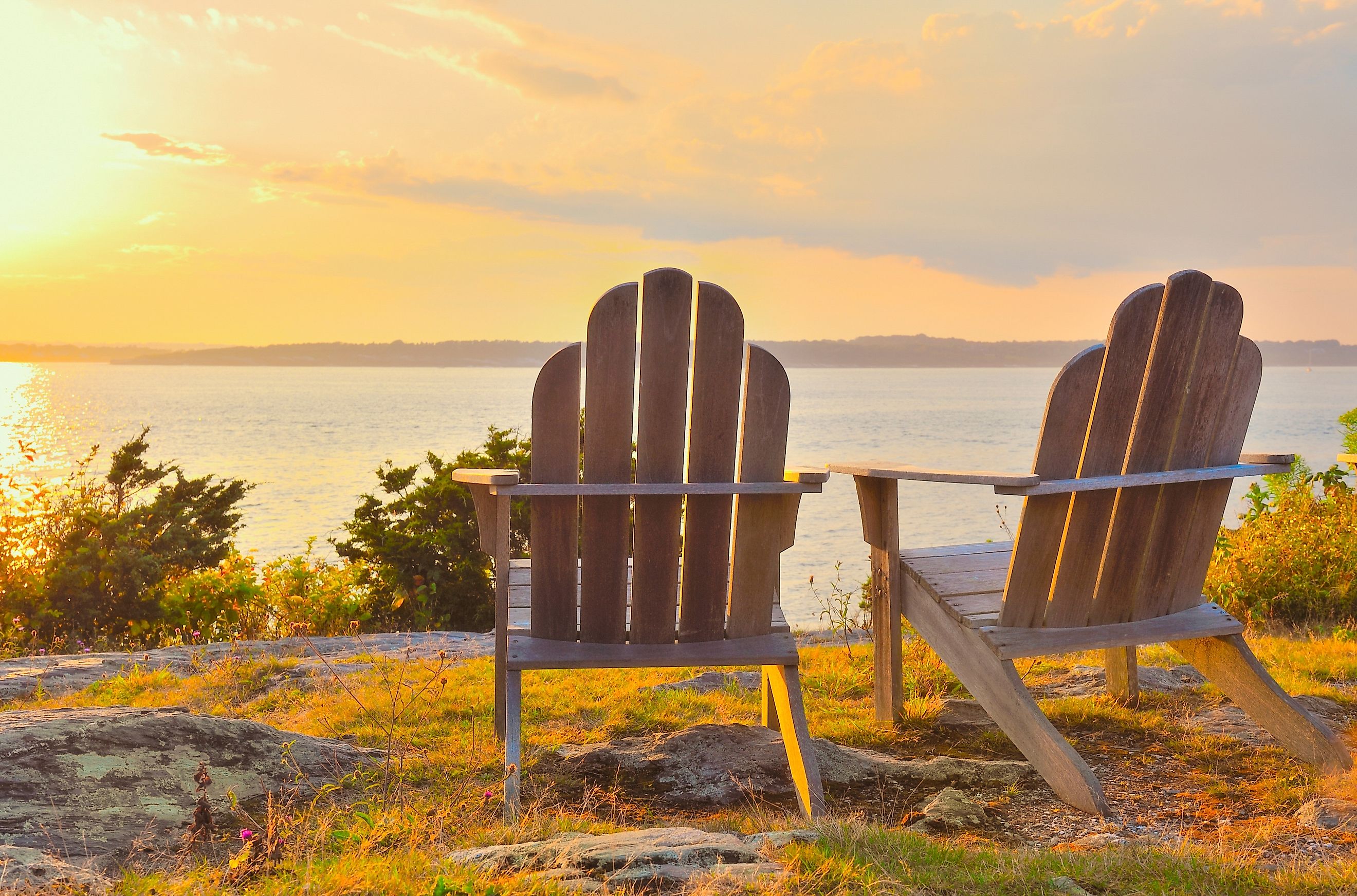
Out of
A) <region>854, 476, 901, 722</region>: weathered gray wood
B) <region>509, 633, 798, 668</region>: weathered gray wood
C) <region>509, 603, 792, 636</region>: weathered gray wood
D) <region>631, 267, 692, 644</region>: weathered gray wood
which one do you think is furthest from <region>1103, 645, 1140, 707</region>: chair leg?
<region>631, 267, 692, 644</region>: weathered gray wood

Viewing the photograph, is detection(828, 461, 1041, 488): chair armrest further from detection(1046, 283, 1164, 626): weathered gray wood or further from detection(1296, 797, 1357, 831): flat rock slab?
detection(1296, 797, 1357, 831): flat rock slab

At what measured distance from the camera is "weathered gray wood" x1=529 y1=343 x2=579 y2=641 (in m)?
2.63

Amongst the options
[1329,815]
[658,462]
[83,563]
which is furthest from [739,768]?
[83,563]

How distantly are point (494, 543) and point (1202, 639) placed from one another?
270 cm

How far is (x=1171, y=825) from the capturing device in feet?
8.20

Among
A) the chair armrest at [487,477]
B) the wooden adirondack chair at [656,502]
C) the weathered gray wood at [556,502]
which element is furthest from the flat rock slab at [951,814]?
the chair armrest at [487,477]

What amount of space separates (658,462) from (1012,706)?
4.70 feet

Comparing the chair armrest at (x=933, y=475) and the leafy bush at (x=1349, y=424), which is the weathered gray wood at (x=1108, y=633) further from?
the leafy bush at (x=1349, y=424)

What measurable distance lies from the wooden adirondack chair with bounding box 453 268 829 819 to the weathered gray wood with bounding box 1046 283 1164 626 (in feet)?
2.87

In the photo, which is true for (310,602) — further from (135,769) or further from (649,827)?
(649,827)

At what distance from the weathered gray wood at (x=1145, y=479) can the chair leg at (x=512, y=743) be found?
70 cm

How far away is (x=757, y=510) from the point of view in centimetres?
281

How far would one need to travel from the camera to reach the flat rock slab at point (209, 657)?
13.4 ft

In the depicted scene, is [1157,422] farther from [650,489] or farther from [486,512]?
[486,512]
